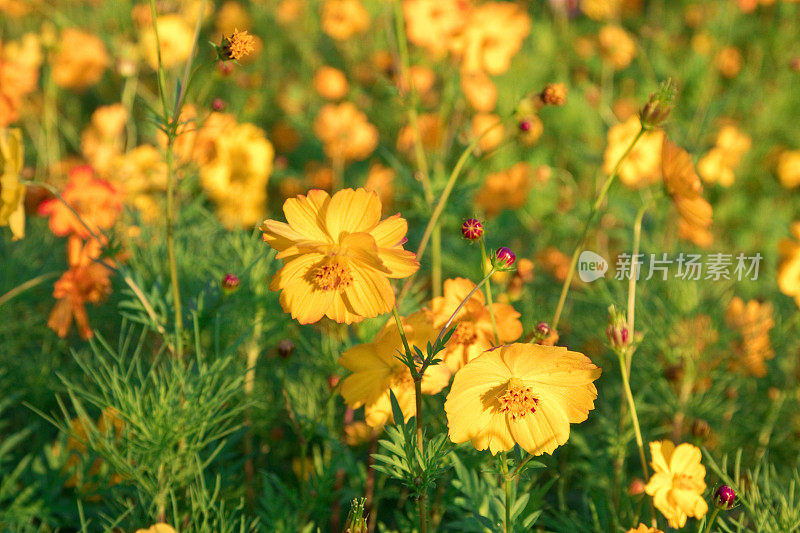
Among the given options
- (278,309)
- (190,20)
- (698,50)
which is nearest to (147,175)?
(278,309)

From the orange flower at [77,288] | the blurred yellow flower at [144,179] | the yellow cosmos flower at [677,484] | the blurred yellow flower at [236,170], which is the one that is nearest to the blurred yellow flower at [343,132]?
the blurred yellow flower at [236,170]

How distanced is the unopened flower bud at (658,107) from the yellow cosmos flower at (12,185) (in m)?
0.79

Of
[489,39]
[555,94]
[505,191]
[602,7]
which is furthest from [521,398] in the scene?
[602,7]

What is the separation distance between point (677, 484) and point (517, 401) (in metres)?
0.25

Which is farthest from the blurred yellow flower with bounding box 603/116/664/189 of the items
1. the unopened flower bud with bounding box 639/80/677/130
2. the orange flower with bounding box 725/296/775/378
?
the unopened flower bud with bounding box 639/80/677/130

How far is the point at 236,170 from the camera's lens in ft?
5.60

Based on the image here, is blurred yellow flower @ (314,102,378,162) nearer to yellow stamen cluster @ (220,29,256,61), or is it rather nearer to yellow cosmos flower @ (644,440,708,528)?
yellow stamen cluster @ (220,29,256,61)

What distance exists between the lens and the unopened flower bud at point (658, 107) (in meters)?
0.76

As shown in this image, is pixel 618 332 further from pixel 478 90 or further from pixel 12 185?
pixel 478 90

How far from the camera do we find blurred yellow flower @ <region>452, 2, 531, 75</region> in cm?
169

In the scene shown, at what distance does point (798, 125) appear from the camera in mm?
2344

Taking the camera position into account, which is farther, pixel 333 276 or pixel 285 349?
pixel 285 349

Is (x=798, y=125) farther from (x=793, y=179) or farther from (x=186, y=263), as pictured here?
(x=186, y=263)

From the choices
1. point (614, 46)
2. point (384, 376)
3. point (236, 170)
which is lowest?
point (236, 170)
